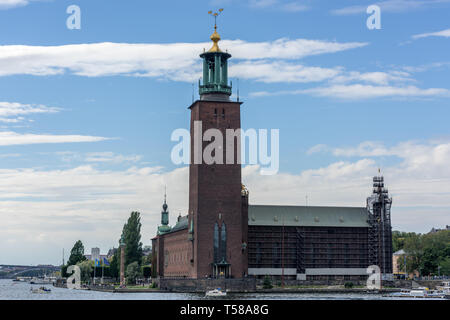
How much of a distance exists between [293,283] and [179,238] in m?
20.7

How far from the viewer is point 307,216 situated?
137875 mm

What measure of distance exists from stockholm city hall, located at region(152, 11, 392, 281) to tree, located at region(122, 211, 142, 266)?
4.05m

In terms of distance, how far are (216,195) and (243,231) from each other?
37.4ft

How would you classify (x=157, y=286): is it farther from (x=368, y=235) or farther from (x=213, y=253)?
(x=368, y=235)

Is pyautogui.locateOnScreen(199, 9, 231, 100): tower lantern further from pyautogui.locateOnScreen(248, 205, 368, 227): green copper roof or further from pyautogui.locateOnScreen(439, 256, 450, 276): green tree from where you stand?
pyautogui.locateOnScreen(439, 256, 450, 276): green tree

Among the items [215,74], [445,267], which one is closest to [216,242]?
[215,74]

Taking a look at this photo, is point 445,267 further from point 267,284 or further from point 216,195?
point 216,195

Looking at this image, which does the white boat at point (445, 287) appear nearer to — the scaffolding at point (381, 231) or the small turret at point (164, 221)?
the scaffolding at point (381, 231)

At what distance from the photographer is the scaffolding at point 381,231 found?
135875mm

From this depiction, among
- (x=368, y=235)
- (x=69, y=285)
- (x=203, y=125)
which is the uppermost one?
(x=203, y=125)

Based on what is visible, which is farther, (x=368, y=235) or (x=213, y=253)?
(x=368, y=235)

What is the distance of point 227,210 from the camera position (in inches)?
4616
